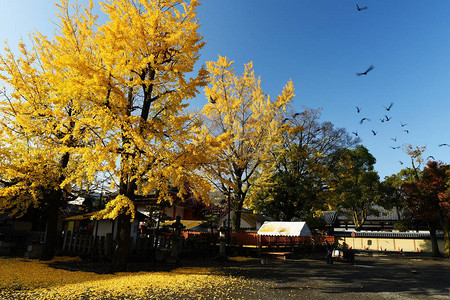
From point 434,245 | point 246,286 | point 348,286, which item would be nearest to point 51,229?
point 246,286

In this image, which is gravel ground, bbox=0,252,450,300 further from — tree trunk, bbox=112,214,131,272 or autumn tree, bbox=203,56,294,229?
autumn tree, bbox=203,56,294,229

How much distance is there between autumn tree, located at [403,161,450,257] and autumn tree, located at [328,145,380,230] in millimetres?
4413

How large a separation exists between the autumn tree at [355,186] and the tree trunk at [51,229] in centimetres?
2042

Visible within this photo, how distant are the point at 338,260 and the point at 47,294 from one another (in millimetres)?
16050

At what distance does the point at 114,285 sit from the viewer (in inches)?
310

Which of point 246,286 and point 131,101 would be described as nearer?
point 246,286

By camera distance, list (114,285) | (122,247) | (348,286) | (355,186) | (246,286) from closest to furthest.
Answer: (114,285) → (246,286) → (348,286) → (122,247) → (355,186)

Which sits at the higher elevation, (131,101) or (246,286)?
(131,101)

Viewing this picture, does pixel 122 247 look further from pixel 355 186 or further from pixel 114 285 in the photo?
pixel 355 186

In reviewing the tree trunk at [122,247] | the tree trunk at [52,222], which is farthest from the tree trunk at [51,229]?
the tree trunk at [122,247]

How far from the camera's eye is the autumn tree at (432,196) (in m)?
22.5

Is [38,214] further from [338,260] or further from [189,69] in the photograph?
→ [338,260]

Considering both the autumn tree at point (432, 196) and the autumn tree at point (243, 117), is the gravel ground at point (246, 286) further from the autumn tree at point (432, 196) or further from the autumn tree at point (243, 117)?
the autumn tree at point (432, 196)

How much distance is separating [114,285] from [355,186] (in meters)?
29.1
